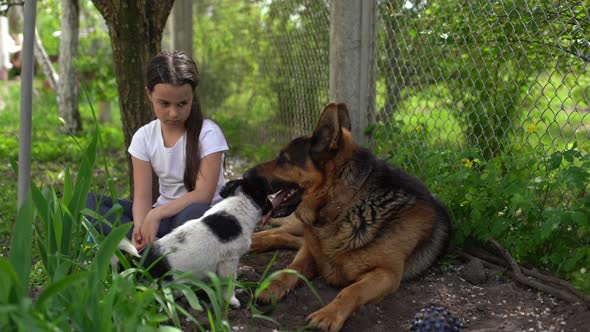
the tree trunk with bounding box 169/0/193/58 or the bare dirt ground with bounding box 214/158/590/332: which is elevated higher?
the tree trunk with bounding box 169/0/193/58

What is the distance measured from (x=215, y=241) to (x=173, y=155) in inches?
37.1

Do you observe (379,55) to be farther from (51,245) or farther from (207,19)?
(207,19)

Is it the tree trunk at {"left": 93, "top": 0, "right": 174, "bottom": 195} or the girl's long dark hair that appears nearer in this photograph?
the girl's long dark hair

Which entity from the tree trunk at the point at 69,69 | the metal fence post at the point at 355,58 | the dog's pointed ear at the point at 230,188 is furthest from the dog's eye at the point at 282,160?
the tree trunk at the point at 69,69

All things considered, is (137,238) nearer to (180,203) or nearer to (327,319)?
(180,203)

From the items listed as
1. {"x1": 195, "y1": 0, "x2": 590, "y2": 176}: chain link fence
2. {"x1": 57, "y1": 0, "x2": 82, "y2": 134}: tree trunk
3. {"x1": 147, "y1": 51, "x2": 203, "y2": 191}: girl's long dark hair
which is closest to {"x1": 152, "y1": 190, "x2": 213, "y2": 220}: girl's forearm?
{"x1": 147, "y1": 51, "x2": 203, "y2": 191}: girl's long dark hair

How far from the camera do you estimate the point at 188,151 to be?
11.8ft

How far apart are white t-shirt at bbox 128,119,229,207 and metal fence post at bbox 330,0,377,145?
154 cm

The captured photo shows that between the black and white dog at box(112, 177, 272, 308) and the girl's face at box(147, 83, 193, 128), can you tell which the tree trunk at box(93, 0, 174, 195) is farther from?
the black and white dog at box(112, 177, 272, 308)

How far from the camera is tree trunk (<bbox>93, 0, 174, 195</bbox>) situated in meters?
4.19

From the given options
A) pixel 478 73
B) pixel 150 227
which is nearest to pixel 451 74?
pixel 478 73

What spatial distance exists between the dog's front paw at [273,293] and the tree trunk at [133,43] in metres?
1.79

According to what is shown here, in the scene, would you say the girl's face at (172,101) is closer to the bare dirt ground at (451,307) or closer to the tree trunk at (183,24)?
the bare dirt ground at (451,307)

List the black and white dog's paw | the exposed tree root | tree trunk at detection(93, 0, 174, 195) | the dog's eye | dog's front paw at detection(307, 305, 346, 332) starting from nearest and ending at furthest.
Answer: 1. dog's front paw at detection(307, 305, 346, 332)
2. the black and white dog's paw
3. the exposed tree root
4. the dog's eye
5. tree trunk at detection(93, 0, 174, 195)
